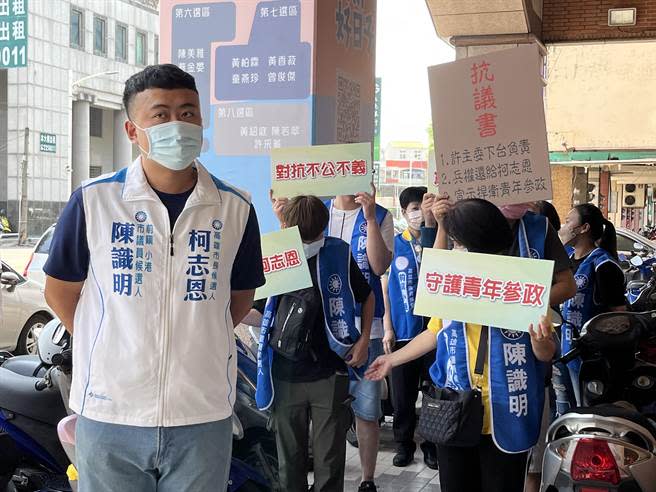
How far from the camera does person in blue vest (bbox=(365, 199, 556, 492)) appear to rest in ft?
9.23

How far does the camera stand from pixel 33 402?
12.0 ft

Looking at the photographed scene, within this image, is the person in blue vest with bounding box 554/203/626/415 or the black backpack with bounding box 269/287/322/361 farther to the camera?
the person in blue vest with bounding box 554/203/626/415

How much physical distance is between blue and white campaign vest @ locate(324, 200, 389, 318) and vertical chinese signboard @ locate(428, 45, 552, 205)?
3.40 ft

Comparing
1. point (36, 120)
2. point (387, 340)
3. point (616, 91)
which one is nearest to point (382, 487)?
point (387, 340)

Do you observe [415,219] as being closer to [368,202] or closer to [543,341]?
[368,202]

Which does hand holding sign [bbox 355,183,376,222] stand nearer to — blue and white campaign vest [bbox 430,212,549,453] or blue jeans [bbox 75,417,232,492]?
blue and white campaign vest [bbox 430,212,549,453]

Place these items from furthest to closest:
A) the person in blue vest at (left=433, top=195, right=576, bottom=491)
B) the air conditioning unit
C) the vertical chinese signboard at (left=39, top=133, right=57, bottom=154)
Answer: the air conditioning unit < the vertical chinese signboard at (left=39, top=133, right=57, bottom=154) < the person in blue vest at (left=433, top=195, right=576, bottom=491)

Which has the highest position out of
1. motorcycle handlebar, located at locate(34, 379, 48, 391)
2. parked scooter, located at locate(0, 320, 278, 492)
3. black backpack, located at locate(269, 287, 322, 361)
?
black backpack, located at locate(269, 287, 322, 361)

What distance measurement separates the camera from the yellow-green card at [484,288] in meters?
2.71

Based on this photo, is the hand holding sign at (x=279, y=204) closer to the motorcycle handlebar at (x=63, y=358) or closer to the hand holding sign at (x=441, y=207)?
the hand holding sign at (x=441, y=207)

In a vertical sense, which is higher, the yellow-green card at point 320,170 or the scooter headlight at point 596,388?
the yellow-green card at point 320,170

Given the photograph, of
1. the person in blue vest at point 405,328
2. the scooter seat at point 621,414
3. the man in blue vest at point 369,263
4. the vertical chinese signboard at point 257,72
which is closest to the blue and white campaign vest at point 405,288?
the person in blue vest at point 405,328

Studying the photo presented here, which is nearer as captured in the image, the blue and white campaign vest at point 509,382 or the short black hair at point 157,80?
the short black hair at point 157,80

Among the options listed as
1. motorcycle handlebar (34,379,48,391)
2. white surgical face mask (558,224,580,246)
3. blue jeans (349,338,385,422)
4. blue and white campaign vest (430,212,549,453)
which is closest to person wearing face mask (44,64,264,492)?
blue and white campaign vest (430,212,549,453)
